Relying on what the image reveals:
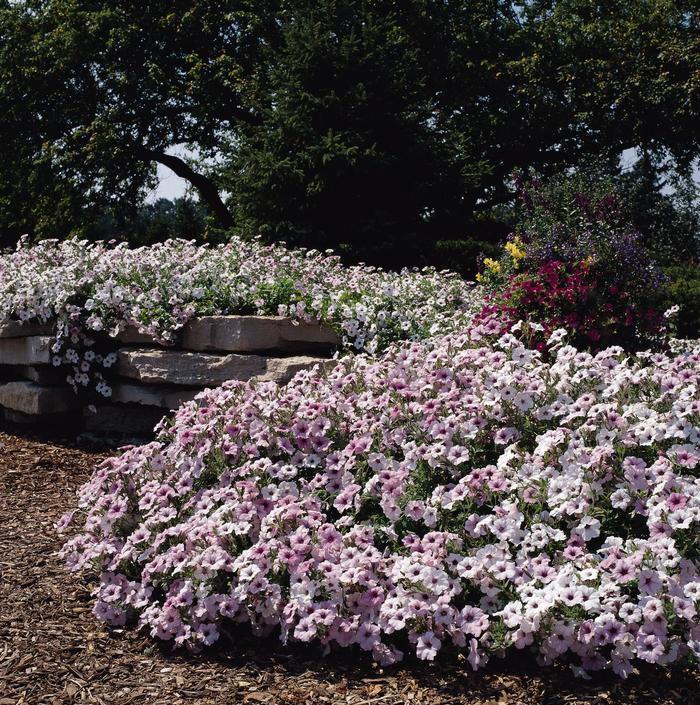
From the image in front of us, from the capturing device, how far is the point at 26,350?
250 inches

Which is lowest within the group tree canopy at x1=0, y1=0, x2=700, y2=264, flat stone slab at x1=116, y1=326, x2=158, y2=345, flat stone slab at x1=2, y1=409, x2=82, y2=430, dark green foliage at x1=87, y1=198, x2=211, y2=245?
flat stone slab at x1=2, y1=409, x2=82, y2=430

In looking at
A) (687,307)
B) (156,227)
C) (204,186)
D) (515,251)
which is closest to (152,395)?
(515,251)

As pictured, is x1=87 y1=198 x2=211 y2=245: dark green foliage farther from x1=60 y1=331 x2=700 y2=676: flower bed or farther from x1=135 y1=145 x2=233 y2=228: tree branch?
x1=60 y1=331 x2=700 y2=676: flower bed

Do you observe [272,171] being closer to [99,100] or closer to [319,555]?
[319,555]

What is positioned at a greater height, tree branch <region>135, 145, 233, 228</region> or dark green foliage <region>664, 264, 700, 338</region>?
tree branch <region>135, 145, 233, 228</region>

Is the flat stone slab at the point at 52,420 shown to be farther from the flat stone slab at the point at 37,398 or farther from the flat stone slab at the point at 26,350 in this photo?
the flat stone slab at the point at 26,350

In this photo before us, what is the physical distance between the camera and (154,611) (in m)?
3.02

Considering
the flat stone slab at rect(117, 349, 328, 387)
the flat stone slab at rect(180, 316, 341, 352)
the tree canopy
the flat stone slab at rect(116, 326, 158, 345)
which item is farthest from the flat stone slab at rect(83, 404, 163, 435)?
the tree canopy

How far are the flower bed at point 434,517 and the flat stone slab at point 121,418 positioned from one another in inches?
94.0

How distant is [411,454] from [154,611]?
111 centimetres

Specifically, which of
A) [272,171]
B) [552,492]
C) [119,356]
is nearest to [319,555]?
[552,492]

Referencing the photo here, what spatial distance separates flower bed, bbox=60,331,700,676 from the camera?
8.37 ft

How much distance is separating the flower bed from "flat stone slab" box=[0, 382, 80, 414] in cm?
→ 264

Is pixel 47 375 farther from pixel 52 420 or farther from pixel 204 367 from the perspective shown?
pixel 204 367
